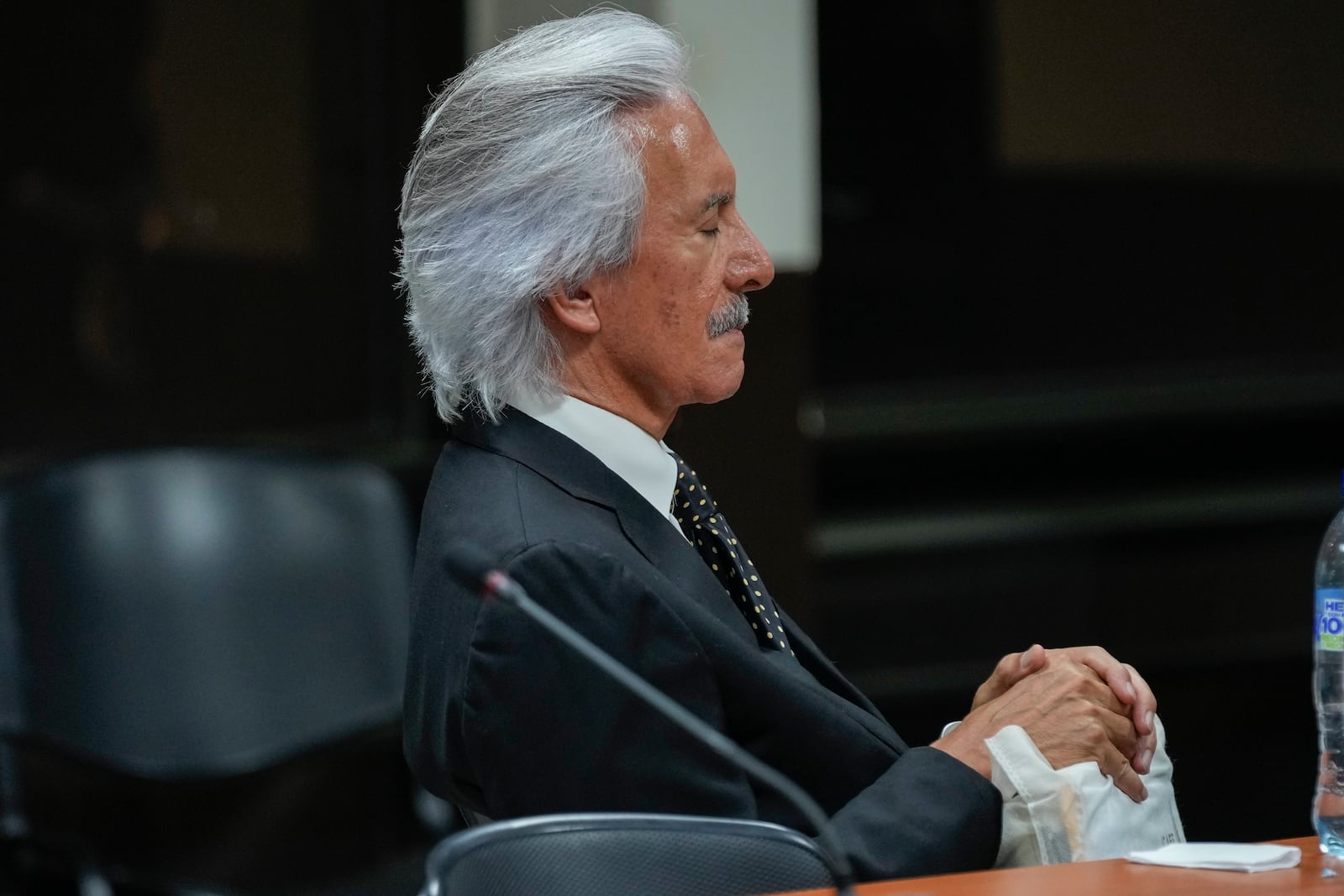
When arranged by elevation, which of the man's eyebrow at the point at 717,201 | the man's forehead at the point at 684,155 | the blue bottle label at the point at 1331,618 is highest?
the man's forehead at the point at 684,155

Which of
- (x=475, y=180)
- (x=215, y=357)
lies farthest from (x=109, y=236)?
(x=475, y=180)

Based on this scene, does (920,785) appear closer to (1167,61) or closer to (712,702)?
(712,702)

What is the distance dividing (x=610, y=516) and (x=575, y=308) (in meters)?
0.20

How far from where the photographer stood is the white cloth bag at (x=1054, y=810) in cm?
148

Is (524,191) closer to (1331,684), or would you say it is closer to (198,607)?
(1331,684)

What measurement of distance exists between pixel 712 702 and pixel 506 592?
1.35 feet

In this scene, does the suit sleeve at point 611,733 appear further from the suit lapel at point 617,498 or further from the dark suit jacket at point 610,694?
the suit lapel at point 617,498

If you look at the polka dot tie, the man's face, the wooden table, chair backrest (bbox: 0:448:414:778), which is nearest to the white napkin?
the wooden table

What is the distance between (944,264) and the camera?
14.9 feet

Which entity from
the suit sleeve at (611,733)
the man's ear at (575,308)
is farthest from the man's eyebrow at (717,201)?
the suit sleeve at (611,733)

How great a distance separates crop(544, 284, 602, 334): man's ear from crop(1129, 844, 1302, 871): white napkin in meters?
0.67

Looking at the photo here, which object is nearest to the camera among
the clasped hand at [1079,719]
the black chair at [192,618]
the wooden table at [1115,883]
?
the wooden table at [1115,883]

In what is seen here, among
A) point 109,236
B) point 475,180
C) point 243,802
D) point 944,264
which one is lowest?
point 243,802

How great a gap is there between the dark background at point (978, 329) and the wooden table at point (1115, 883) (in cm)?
197
